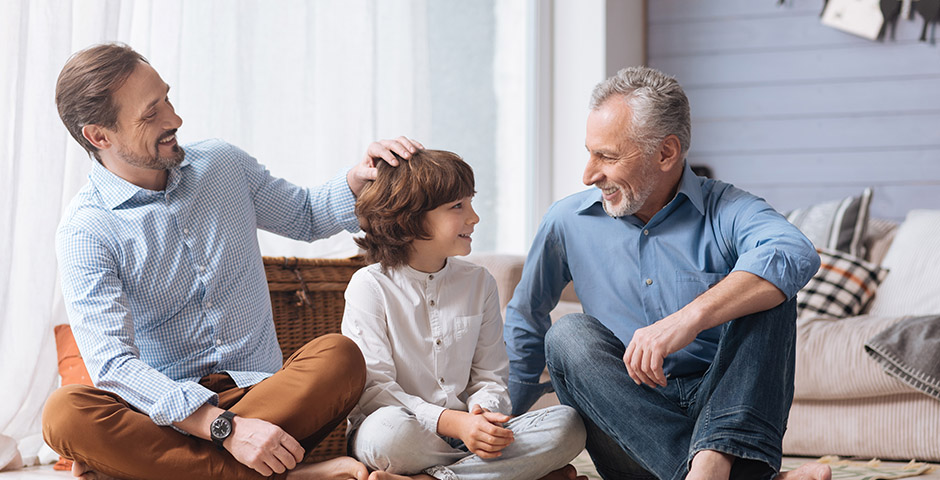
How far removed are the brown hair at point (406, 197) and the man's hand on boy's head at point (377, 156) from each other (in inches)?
0.7

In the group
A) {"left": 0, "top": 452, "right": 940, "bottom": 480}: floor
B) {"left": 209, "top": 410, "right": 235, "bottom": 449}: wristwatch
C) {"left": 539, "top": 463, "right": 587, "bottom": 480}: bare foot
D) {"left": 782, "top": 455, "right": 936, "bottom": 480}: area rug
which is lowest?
{"left": 782, "top": 455, "right": 936, "bottom": 480}: area rug

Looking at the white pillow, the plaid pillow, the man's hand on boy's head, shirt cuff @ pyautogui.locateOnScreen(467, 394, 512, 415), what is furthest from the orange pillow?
the white pillow

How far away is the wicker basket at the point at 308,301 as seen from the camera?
2109 mm

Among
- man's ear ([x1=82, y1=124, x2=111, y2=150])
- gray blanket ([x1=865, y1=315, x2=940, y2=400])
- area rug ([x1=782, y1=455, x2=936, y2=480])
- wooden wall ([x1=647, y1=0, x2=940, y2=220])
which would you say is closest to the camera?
man's ear ([x1=82, y1=124, x2=111, y2=150])

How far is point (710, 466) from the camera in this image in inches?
56.4

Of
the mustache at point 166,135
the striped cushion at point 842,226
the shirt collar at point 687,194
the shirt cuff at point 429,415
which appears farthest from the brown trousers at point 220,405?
the striped cushion at point 842,226

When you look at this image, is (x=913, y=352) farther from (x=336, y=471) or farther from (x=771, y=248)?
(x=336, y=471)

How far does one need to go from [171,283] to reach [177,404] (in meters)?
0.26

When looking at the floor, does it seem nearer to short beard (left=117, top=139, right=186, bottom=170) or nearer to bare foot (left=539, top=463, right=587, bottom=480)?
bare foot (left=539, top=463, right=587, bottom=480)

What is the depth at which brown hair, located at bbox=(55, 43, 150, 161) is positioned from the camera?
5.29 feet

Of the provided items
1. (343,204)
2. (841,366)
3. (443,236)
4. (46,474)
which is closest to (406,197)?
(443,236)

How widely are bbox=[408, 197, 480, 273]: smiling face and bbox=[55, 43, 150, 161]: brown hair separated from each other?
0.60 metres

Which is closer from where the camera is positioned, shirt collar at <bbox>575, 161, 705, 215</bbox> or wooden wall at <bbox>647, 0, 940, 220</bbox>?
shirt collar at <bbox>575, 161, 705, 215</bbox>

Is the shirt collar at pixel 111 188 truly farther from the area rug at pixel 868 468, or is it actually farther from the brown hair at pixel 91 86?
the area rug at pixel 868 468
